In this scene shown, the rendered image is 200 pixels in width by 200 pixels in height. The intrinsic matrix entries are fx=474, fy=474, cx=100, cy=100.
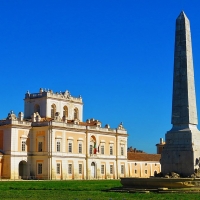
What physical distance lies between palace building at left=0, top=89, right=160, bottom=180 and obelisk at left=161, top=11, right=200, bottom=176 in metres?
27.2

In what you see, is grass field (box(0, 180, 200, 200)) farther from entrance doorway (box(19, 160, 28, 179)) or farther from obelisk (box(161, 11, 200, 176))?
entrance doorway (box(19, 160, 28, 179))

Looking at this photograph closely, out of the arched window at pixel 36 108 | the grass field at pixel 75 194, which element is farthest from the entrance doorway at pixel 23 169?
the grass field at pixel 75 194

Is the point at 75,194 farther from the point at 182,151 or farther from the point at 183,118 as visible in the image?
the point at 183,118

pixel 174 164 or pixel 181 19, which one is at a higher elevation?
pixel 181 19

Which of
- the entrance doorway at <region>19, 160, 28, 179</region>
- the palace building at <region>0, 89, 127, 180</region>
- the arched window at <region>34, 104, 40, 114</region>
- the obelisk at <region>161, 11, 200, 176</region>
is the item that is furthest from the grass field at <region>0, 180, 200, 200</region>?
the arched window at <region>34, 104, 40, 114</region>

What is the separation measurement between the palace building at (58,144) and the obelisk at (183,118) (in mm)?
27182

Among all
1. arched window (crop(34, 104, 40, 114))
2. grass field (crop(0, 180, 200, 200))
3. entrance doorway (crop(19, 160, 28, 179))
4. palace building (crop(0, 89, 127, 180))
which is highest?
arched window (crop(34, 104, 40, 114))

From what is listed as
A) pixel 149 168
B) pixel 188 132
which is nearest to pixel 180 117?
pixel 188 132

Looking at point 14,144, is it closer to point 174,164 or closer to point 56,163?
point 56,163

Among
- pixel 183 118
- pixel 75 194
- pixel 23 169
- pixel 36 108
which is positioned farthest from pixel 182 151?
pixel 36 108

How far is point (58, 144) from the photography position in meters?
49.4

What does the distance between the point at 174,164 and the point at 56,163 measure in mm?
28131

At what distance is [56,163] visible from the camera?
48.8 metres

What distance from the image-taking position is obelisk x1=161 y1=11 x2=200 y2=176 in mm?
21852
